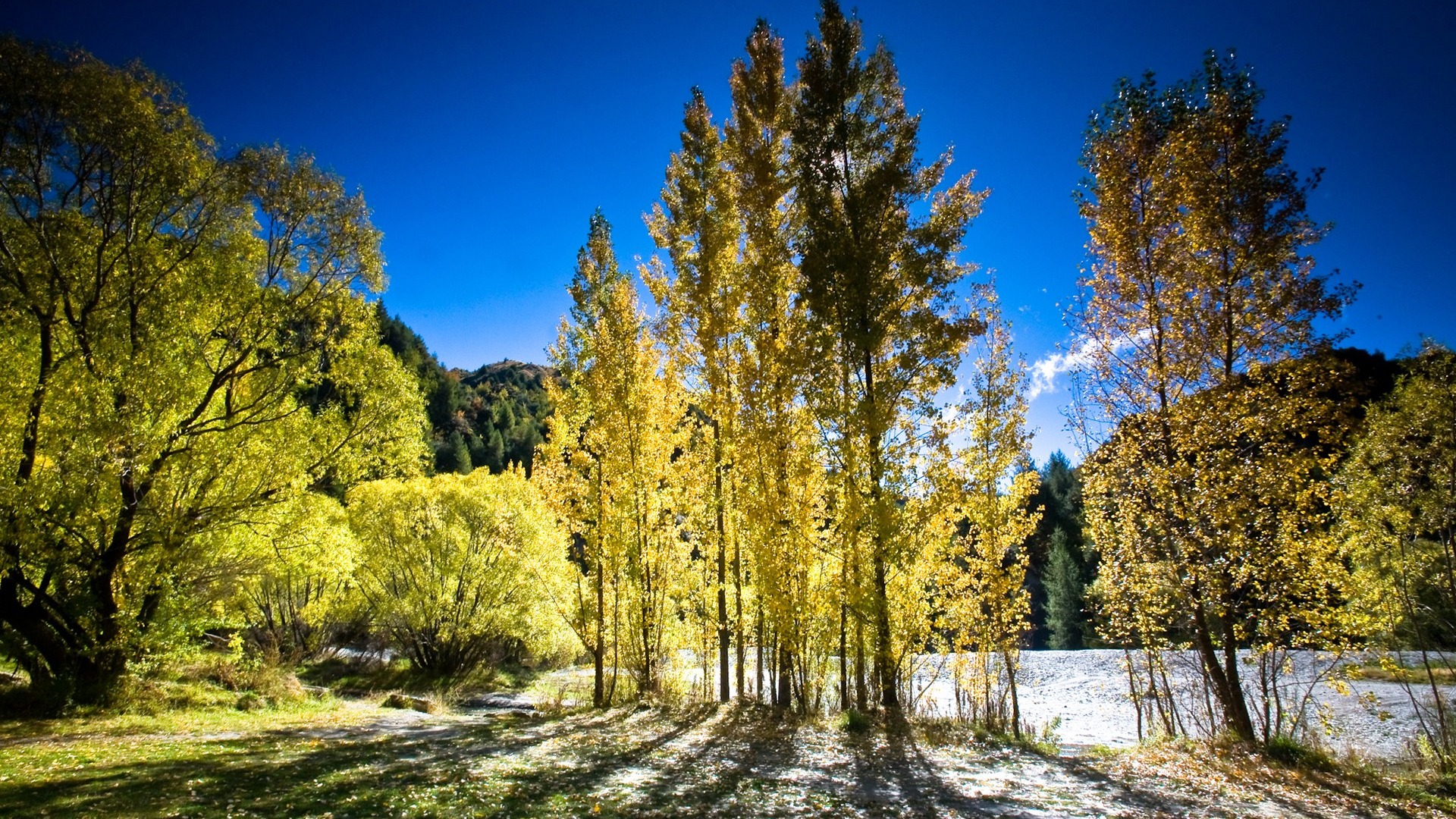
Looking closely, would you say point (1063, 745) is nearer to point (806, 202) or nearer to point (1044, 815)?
point (1044, 815)

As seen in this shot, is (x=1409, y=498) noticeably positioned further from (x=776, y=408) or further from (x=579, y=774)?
(x=579, y=774)

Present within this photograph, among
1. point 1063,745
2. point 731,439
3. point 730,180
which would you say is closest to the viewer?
point 1063,745

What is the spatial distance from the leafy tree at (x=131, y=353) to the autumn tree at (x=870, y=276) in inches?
433

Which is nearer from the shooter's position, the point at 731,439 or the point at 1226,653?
the point at 1226,653

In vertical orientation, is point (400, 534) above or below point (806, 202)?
below

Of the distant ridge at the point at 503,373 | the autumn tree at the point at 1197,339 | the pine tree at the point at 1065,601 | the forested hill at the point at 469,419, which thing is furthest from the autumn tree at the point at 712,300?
the distant ridge at the point at 503,373

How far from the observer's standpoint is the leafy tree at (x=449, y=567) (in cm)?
2233

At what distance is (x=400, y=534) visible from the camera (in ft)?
74.3

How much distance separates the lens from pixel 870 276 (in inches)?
441

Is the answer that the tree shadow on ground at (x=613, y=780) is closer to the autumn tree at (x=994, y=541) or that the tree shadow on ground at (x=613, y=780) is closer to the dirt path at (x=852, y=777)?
the dirt path at (x=852, y=777)

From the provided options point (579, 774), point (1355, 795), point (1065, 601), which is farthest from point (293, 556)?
point (1065, 601)

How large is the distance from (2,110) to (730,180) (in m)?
13.6

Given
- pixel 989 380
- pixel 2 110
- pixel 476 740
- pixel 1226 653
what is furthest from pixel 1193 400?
pixel 2 110

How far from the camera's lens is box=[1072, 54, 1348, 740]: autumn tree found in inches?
370
